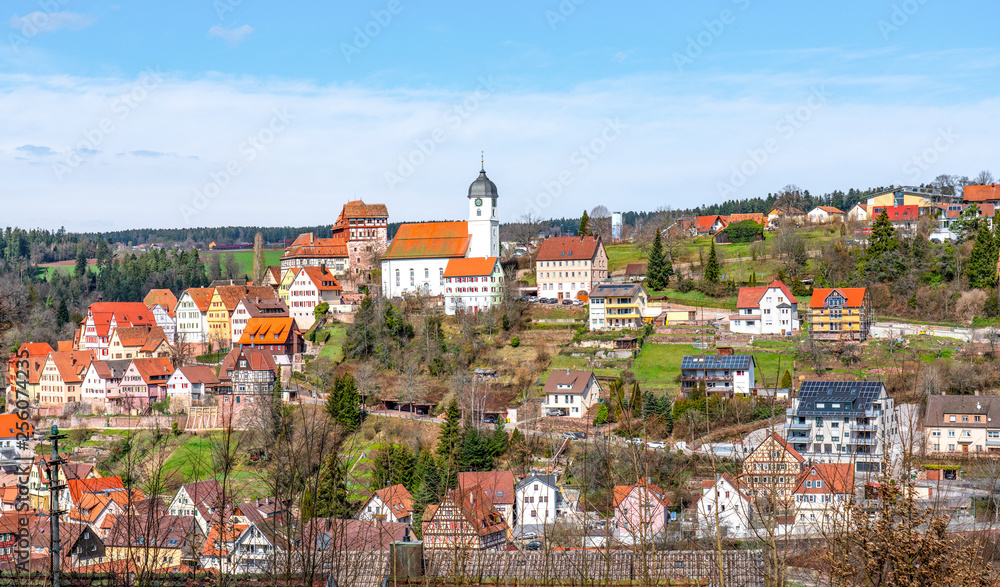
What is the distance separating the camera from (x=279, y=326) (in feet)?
203

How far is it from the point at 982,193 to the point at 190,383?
2209 inches

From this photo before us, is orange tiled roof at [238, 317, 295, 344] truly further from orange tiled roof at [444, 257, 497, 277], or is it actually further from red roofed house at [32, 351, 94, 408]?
orange tiled roof at [444, 257, 497, 277]

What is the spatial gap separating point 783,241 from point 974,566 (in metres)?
58.1

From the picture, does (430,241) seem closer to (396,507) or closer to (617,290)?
(617,290)

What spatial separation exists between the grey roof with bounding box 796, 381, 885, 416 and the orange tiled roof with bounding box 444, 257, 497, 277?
26.4 metres

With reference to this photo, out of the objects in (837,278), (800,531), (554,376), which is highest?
(837,278)

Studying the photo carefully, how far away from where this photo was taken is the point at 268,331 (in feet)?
203

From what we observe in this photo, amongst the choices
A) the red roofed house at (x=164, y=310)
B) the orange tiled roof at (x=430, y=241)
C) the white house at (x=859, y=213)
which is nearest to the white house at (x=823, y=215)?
the white house at (x=859, y=213)

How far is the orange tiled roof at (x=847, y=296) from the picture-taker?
52062mm

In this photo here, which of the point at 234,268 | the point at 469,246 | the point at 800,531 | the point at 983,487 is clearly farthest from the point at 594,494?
the point at 234,268

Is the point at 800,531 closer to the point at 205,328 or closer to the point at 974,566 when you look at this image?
the point at 974,566

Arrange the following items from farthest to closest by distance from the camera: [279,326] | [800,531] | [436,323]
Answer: [279,326]
[436,323]
[800,531]

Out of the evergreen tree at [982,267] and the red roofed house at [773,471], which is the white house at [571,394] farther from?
the evergreen tree at [982,267]

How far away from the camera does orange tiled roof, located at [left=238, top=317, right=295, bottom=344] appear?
200ft
